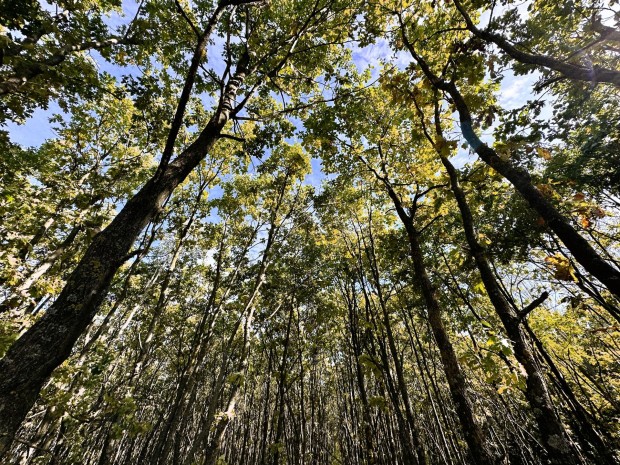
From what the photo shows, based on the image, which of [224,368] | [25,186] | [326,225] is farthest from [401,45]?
[25,186]

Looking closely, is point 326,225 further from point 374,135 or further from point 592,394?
point 592,394

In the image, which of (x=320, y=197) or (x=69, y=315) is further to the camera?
(x=320, y=197)

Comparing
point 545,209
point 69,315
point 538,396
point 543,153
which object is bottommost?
point 538,396

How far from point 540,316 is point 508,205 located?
5629 millimetres

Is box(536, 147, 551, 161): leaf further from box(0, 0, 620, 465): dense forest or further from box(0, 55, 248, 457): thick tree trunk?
box(0, 55, 248, 457): thick tree trunk

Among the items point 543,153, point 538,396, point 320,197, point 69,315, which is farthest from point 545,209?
point 320,197

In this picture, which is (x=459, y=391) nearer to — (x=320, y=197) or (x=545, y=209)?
(x=545, y=209)

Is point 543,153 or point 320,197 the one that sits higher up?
point 320,197

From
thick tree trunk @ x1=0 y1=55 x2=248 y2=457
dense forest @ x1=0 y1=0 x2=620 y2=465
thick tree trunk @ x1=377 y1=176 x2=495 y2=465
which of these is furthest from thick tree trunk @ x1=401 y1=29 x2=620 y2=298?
thick tree trunk @ x1=0 y1=55 x2=248 y2=457

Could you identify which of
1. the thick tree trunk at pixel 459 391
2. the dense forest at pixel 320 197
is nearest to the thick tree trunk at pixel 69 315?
the dense forest at pixel 320 197

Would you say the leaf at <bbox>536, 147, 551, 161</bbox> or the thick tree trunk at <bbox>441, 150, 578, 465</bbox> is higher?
the leaf at <bbox>536, 147, 551, 161</bbox>

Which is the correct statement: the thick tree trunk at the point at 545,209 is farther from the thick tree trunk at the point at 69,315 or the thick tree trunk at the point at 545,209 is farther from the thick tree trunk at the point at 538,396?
the thick tree trunk at the point at 69,315

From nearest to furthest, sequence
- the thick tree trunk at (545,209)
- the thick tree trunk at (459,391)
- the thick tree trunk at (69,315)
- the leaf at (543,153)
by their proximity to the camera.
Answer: the thick tree trunk at (69,315) < the thick tree trunk at (545,209) < the leaf at (543,153) < the thick tree trunk at (459,391)

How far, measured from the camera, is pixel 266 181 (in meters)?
11.3
